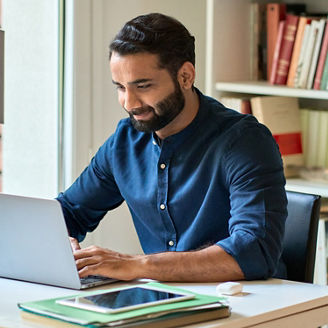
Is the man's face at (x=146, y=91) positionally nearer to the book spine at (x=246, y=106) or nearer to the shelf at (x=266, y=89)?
the shelf at (x=266, y=89)

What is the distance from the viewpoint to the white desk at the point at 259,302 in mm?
1393

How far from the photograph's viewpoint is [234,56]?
3.06 metres

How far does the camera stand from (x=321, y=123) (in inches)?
117

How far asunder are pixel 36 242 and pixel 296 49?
1.59 metres

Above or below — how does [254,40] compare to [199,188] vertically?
above

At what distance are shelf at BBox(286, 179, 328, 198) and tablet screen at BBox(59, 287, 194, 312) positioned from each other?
1.45 metres

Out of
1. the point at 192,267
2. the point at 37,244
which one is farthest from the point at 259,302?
the point at 37,244

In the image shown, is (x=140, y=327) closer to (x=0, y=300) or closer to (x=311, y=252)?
(x=0, y=300)

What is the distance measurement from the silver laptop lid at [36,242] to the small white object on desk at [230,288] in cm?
28

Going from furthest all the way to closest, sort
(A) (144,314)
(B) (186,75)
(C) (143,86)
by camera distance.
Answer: (B) (186,75), (C) (143,86), (A) (144,314)

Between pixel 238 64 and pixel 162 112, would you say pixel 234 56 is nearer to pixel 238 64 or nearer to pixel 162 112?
pixel 238 64

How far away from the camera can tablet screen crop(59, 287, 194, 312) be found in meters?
1.32

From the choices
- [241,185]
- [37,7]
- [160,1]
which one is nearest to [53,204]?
[241,185]

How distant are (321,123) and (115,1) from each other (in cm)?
91
